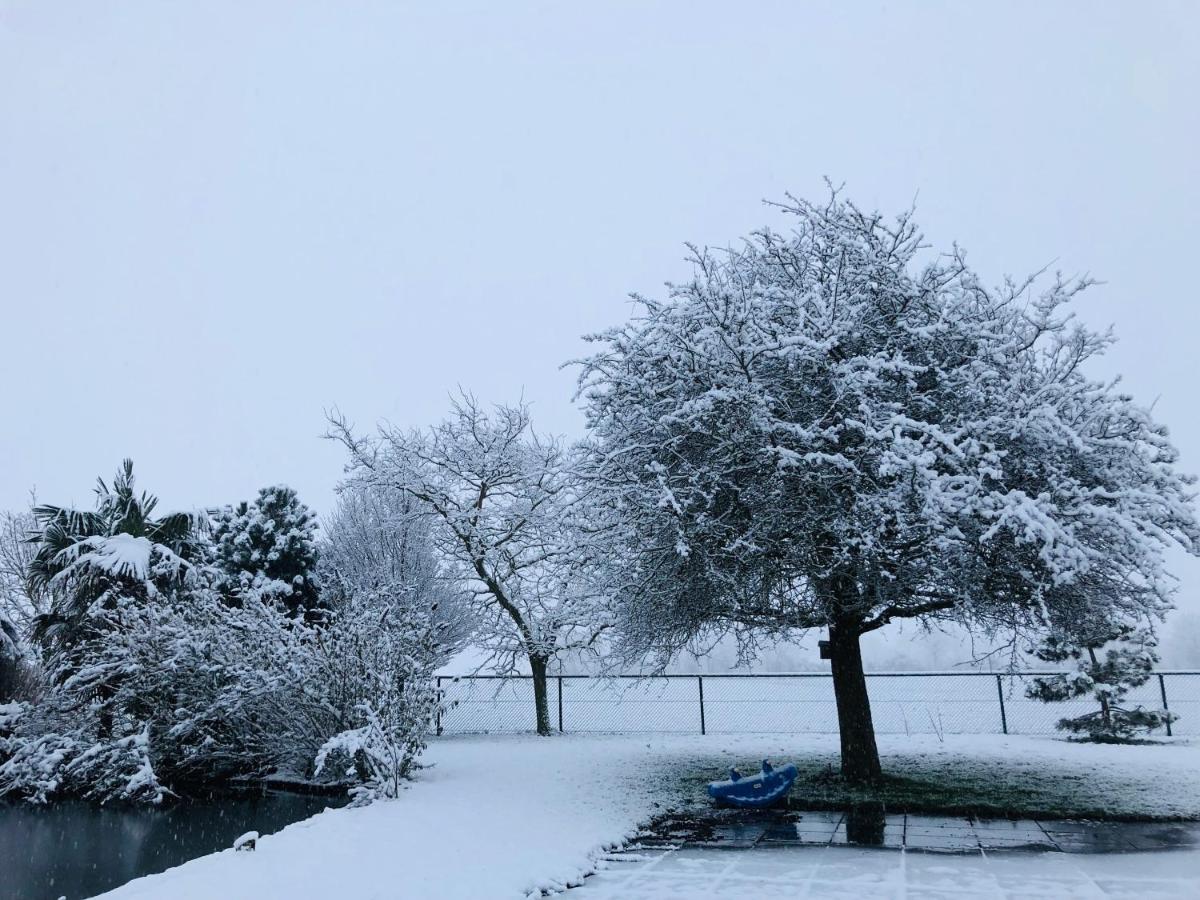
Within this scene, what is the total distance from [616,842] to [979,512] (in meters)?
4.79

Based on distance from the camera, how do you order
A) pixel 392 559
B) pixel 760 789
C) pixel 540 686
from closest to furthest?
pixel 760 789 < pixel 540 686 < pixel 392 559

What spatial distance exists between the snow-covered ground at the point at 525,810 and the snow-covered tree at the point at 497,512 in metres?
2.93

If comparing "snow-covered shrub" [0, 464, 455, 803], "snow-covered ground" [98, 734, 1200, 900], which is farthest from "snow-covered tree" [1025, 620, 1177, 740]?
"snow-covered shrub" [0, 464, 455, 803]

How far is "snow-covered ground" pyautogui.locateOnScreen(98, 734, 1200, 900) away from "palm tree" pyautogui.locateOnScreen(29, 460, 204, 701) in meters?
5.98

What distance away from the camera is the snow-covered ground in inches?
238

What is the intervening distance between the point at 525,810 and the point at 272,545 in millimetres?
12478

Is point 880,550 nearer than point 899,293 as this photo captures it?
Yes

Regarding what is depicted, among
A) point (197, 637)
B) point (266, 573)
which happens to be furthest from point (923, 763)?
point (266, 573)

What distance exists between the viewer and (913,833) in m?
7.83

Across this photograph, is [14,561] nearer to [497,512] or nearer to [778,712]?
[497,512]

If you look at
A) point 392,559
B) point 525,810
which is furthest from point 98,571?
point 525,810

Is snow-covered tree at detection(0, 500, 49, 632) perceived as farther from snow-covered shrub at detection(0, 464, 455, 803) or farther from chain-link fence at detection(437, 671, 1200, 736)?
chain-link fence at detection(437, 671, 1200, 736)

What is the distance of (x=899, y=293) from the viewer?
10219 mm

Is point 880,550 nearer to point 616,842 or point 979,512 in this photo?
point 979,512
